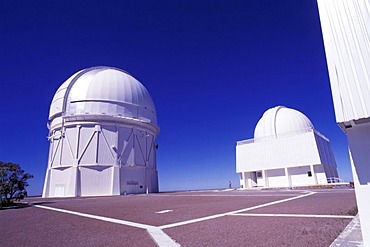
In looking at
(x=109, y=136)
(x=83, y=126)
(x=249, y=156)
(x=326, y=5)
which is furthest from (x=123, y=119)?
(x=326, y=5)

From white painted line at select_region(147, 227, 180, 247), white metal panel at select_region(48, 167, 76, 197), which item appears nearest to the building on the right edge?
white painted line at select_region(147, 227, 180, 247)

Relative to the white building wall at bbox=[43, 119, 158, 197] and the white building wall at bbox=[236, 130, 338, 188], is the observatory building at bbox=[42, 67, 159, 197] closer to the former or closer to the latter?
the white building wall at bbox=[43, 119, 158, 197]

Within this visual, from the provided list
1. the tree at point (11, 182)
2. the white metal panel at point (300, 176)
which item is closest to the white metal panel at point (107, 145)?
the tree at point (11, 182)

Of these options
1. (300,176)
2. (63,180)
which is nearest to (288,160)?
(300,176)

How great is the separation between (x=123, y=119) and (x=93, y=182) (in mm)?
7896

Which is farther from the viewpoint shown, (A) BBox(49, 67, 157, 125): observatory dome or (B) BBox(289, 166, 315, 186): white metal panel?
(B) BBox(289, 166, 315, 186): white metal panel

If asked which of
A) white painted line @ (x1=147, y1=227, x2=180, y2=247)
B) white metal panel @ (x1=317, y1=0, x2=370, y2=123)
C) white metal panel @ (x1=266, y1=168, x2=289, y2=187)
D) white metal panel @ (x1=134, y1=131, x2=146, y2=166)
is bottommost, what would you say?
white painted line @ (x1=147, y1=227, x2=180, y2=247)

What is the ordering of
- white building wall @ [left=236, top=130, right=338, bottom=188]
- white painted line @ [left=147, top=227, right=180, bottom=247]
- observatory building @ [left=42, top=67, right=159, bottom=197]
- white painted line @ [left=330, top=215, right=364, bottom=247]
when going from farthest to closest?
1. white building wall @ [left=236, top=130, right=338, bottom=188]
2. observatory building @ [left=42, top=67, right=159, bottom=197]
3. white painted line @ [left=147, top=227, right=180, bottom=247]
4. white painted line @ [left=330, top=215, right=364, bottom=247]

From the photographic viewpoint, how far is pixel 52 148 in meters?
27.0

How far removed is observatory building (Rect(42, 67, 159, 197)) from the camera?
79.2 ft

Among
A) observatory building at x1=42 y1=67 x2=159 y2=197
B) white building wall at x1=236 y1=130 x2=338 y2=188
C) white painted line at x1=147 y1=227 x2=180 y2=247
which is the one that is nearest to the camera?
white painted line at x1=147 y1=227 x2=180 y2=247

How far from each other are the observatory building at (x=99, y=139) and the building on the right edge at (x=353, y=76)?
2436cm

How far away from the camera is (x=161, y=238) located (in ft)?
13.2

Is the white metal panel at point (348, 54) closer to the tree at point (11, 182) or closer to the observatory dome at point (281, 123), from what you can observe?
the tree at point (11, 182)
